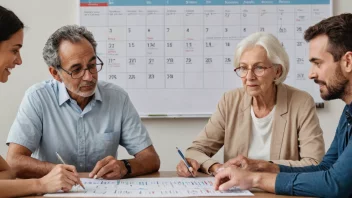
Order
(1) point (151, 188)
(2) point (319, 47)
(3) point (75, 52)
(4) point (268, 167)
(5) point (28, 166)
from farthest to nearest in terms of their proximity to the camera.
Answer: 1. (3) point (75, 52)
2. (5) point (28, 166)
3. (4) point (268, 167)
4. (2) point (319, 47)
5. (1) point (151, 188)

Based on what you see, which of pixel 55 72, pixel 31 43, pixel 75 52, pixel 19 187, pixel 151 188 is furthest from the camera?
pixel 31 43

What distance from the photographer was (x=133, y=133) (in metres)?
2.44

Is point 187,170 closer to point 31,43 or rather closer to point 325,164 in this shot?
point 325,164

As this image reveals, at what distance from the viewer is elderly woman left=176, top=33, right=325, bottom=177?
234cm

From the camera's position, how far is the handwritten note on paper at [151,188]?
1.65m

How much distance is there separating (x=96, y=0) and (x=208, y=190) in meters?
1.97

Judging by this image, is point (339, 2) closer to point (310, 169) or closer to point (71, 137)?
point (310, 169)


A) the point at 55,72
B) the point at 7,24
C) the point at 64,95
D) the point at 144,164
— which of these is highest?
the point at 7,24

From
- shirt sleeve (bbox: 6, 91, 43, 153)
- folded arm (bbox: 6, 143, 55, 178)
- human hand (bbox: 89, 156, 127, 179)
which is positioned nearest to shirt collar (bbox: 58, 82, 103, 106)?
shirt sleeve (bbox: 6, 91, 43, 153)

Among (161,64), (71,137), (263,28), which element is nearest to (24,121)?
(71,137)

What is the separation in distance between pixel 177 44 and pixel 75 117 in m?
1.16

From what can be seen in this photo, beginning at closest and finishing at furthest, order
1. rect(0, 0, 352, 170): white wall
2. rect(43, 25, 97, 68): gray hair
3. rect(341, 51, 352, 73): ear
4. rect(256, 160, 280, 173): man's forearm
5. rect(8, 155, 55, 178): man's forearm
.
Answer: rect(341, 51, 352, 73): ear → rect(256, 160, 280, 173): man's forearm → rect(8, 155, 55, 178): man's forearm → rect(43, 25, 97, 68): gray hair → rect(0, 0, 352, 170): white wall

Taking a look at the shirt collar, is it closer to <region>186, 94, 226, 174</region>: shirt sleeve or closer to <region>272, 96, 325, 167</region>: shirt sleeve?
<region>186, 94, 226, 174</region>: shirt sleeve

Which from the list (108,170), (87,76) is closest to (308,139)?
(108,170)
